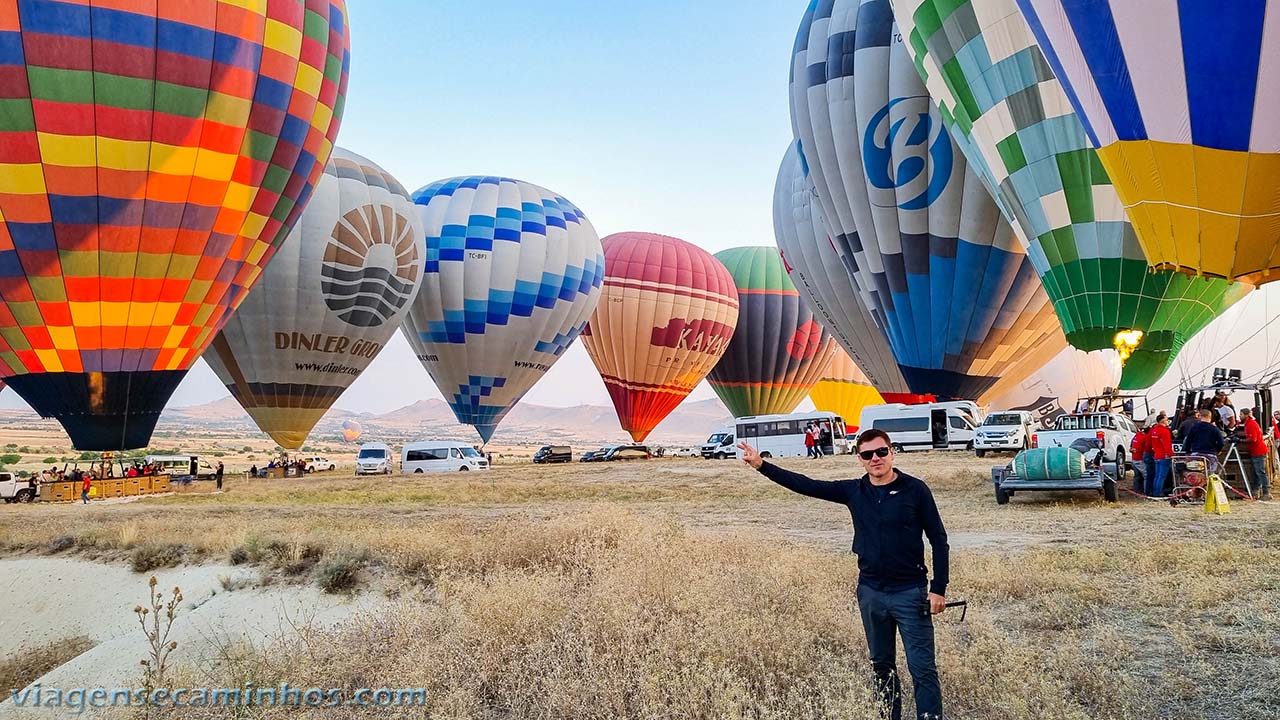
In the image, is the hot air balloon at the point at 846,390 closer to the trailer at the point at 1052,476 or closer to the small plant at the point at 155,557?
the trailer at the point at 1052,476

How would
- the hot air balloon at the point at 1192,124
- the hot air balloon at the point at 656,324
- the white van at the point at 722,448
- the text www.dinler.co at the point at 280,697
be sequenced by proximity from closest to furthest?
the text www.dinler.co at the point at 280,697
the hot air balloon at the point at 1192,124
the white van at the point at 722,448
the hot air balloon at the point at 656,324

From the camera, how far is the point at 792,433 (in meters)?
32.2

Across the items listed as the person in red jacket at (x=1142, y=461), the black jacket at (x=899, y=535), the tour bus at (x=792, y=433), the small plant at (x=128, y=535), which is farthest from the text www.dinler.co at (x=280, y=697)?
the tour bus at (x=792, y=433)

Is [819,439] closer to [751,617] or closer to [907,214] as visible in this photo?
[907,214]

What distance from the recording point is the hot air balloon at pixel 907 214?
18.8 m

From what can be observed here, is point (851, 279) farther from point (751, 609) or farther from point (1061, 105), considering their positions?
point (751, 609)

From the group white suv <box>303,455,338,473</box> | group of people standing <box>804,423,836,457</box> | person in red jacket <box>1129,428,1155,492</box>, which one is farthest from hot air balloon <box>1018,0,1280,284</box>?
white suv <box>303,455,338,473</box>

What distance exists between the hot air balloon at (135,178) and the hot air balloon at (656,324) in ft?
71.3

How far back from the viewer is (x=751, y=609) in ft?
17.8

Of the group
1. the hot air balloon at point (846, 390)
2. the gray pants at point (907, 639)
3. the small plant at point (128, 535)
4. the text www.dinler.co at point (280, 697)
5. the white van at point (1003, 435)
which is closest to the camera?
the gray pants at point (907, 639)

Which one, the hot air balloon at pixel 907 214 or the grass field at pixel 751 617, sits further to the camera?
the hot air balloon at pixel 907 214

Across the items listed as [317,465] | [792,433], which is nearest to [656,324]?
[792,433]

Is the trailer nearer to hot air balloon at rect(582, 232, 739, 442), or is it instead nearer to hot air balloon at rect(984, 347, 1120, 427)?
hot air balloon at rect(582, 232, 739, 442)

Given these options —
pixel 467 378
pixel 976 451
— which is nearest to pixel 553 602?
pixel 976 451
